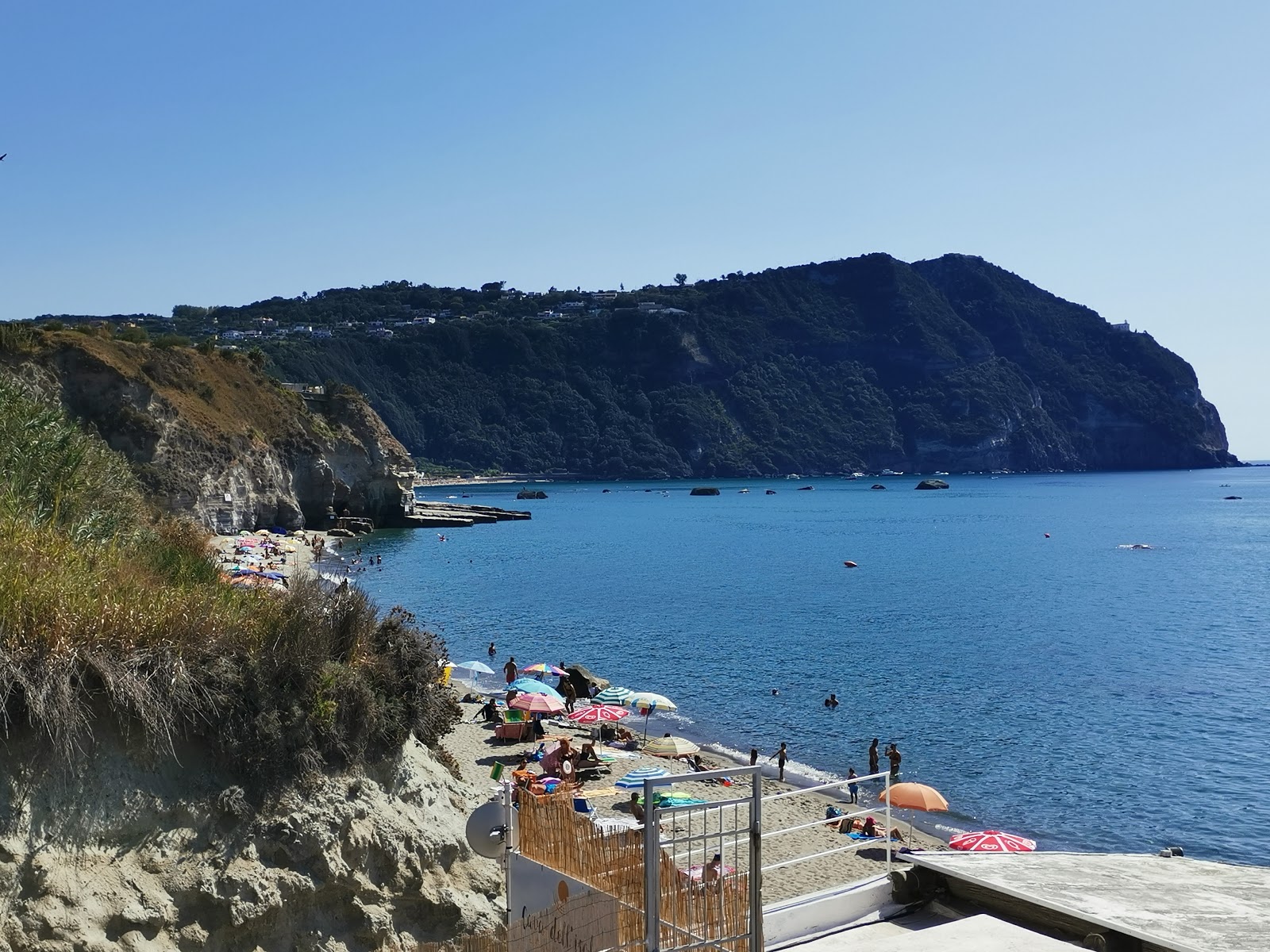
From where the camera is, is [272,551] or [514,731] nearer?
[514,731]

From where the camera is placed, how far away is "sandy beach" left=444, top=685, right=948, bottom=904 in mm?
17812

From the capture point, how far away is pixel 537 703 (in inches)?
1032

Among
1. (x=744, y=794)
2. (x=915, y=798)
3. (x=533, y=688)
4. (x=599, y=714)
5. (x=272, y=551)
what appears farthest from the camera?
(x=272, y=551)

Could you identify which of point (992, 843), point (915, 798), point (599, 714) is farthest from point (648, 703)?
point (992, 843)

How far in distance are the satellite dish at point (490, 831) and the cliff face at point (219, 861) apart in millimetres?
3457

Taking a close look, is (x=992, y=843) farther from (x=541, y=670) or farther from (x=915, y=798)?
(x=541, y=670)

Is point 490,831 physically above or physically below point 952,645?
above

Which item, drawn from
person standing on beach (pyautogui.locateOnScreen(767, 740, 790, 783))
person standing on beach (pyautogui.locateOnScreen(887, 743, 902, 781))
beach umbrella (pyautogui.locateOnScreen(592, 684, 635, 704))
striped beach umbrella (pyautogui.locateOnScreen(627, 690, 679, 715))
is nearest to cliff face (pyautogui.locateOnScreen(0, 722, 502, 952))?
person standing on beach (pyautogui.locateOnScreen(887, 743, 902, 781))

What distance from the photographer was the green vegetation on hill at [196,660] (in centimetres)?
931

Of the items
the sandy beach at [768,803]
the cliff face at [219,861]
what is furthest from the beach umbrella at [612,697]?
the cliff face at [219,861]

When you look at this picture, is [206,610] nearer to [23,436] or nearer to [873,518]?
[23,436]

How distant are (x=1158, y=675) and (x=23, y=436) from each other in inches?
1397

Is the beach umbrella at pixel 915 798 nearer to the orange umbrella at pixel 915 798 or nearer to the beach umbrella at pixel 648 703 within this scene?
the orange umbrella at pixel 915 798

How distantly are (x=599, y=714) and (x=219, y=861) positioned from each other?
1764cm
